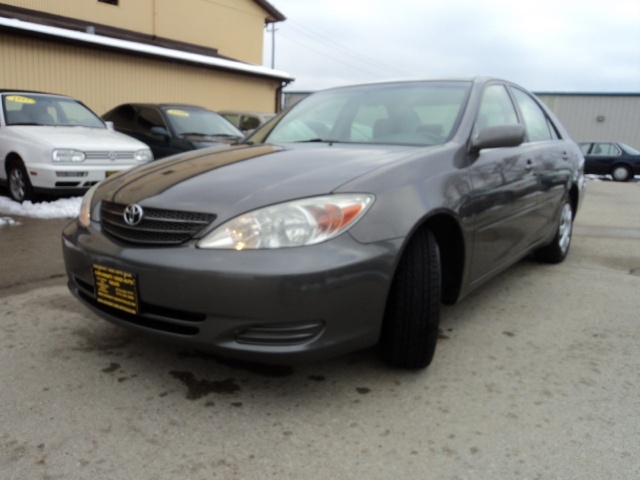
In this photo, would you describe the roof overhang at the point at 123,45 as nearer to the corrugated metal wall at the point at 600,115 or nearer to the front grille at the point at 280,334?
the front grille at the point at 280,334

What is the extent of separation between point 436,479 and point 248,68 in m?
16.0

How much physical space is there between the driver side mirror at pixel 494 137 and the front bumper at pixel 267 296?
0.96 metres

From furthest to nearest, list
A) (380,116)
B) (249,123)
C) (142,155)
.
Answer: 1. (249,123)
2. (142,155)
3. (380,116)

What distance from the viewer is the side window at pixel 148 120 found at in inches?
355

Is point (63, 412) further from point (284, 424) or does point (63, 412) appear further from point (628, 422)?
point (628, 422)

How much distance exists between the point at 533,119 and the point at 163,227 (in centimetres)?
308

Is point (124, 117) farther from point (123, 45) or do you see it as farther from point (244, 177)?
point (244, 177)

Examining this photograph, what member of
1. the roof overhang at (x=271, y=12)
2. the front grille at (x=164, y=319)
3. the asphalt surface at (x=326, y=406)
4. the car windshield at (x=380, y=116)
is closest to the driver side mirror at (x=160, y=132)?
the car windshield at (x=380, y=116)

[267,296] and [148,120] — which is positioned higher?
[148,120]

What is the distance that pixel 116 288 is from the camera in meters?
2.29

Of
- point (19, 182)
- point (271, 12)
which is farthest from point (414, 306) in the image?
point (271, 12)

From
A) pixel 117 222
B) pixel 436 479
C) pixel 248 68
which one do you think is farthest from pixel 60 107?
pixel 248 68

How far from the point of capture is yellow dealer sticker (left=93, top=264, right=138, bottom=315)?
2.22 meters

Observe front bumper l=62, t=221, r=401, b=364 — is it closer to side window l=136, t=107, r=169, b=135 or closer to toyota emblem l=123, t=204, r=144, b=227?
toyota emblem l=123, t=204, r=144, b=227
